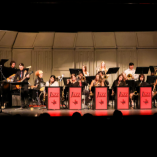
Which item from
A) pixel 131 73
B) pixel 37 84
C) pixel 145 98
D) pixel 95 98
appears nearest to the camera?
pixel 95 98

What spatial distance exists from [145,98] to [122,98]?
0.84 metres

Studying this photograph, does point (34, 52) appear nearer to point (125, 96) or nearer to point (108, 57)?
point (108, 57)

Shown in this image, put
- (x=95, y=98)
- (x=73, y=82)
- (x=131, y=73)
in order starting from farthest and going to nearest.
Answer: (x=131, y=73) < (x=73, y=82) < (x=95, y=98)

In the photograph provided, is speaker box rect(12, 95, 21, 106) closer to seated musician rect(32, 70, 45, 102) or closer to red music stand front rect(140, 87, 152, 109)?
seated musician rect(32, 70, 45, 102)

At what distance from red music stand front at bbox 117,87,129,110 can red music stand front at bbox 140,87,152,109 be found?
1.72 ft

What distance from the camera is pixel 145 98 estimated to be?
329 inches

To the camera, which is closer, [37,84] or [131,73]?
[37,84]
